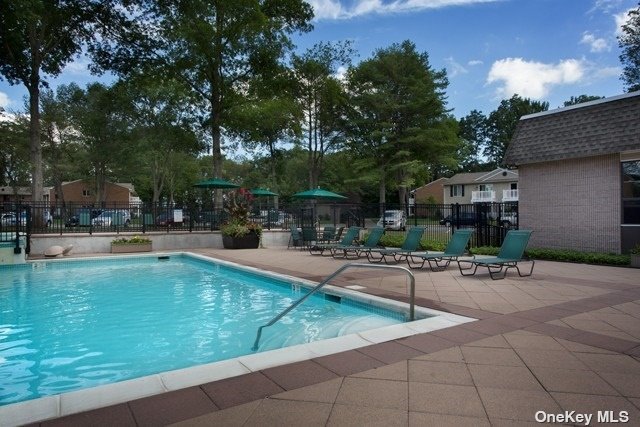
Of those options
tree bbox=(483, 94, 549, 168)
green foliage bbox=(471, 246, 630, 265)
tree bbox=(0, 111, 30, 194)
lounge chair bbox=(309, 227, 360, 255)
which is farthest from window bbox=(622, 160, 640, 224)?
tree bbox=(483, 94, 549, 168)

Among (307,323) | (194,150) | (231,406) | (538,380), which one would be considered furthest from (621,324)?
(194,150)

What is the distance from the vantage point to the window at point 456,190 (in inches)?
2020

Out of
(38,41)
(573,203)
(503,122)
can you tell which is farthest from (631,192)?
(503,122)

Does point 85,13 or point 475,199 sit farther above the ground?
point 85,13

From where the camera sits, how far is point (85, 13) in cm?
2053

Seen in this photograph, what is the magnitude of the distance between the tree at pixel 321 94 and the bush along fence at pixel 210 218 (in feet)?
51.0

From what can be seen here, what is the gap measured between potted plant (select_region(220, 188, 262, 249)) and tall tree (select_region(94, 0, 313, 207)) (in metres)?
4.75

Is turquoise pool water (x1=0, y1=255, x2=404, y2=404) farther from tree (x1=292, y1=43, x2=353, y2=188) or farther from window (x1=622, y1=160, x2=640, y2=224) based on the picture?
tree (x1=292, y1=43, x2=353, y2=188)

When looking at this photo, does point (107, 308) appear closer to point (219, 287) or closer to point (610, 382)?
point (219, 287)

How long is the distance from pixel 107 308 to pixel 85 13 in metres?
18.5

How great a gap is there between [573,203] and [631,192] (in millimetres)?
1524

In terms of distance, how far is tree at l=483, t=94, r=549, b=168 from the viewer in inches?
2795

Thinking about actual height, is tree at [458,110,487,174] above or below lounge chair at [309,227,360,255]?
above

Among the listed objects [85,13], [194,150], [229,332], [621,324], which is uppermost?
[85,13]
